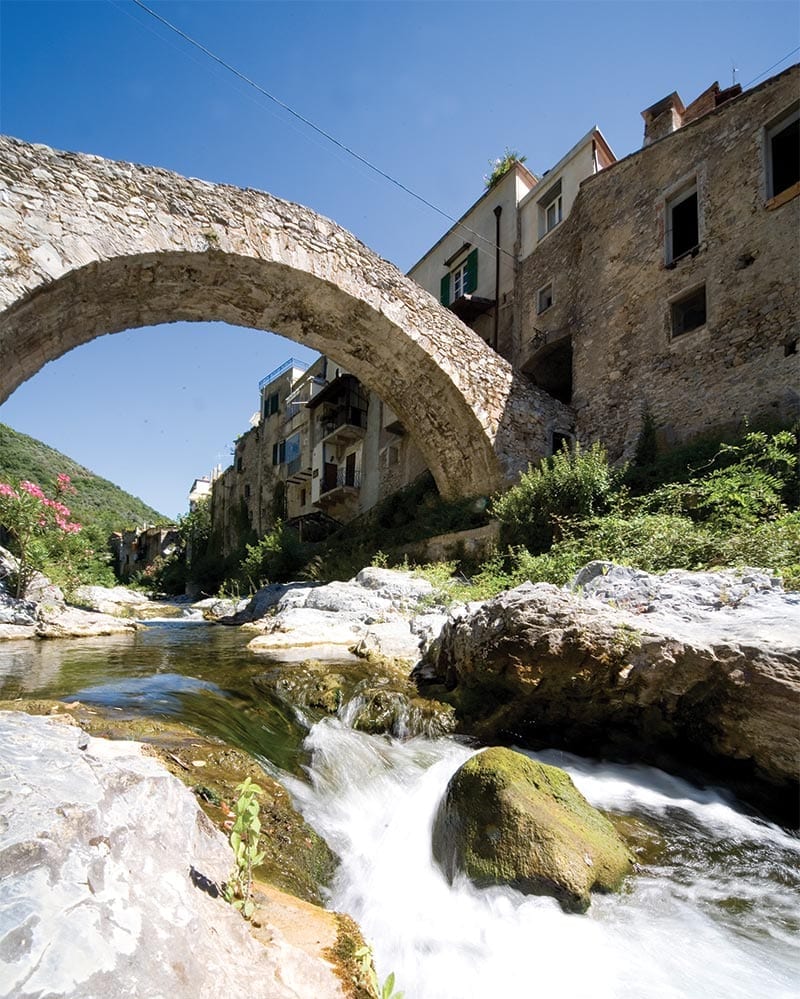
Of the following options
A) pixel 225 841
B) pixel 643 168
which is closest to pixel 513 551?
pixel 225 841

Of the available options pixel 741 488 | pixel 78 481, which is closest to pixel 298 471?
pixel 741 488

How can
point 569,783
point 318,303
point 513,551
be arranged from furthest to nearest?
point 318,303, point 513,551, point 569,783

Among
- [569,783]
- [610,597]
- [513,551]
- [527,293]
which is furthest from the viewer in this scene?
[527,293]

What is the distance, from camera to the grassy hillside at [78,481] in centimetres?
4984

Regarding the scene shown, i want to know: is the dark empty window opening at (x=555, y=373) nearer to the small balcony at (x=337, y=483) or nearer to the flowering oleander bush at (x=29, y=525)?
the small balcony at (x=337, y=483)

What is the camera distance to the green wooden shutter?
60.1 ft

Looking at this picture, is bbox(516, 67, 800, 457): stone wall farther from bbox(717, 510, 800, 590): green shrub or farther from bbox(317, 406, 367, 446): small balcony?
bbox(317, 406, 367, 446): small balcony

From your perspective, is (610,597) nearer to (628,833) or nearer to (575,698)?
(575,698)

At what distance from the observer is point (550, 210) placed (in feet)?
53.3

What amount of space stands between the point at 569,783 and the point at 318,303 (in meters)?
9.57

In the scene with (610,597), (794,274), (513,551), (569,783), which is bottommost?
(569,783)

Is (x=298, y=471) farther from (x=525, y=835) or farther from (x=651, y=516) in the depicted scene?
(x=525, y=835)

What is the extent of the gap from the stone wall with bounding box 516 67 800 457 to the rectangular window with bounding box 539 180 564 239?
1294 millimetres

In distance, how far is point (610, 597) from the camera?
4.72 meters
